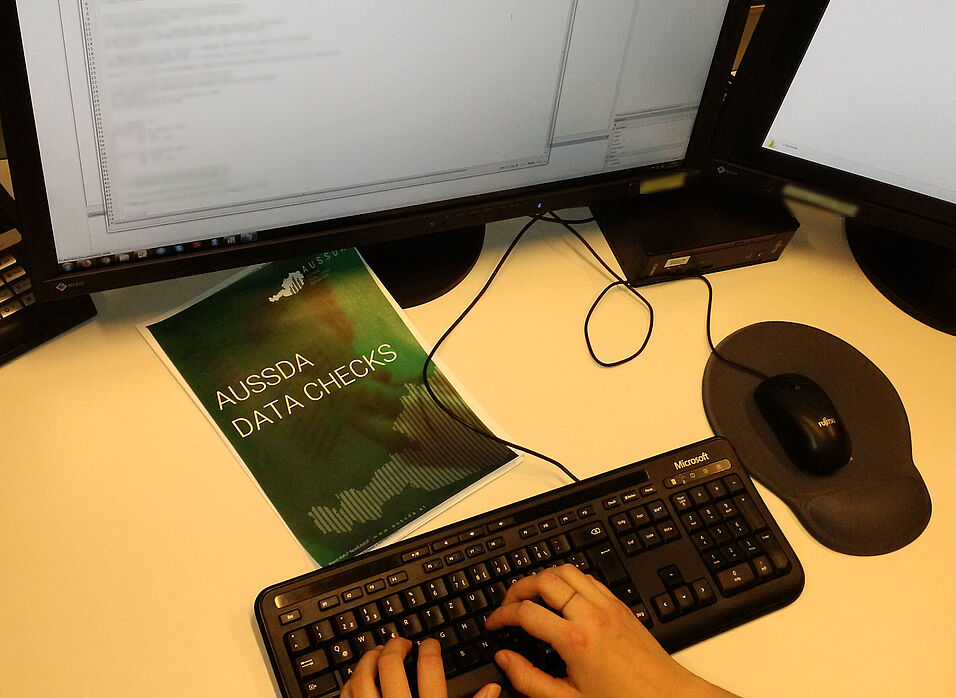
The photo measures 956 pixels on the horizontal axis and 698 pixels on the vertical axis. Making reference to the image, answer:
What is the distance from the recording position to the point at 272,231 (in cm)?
68

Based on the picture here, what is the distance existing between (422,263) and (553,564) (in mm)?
318

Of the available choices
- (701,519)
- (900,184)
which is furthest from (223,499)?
(900,184)

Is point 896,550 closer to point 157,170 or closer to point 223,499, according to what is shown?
point 223,499

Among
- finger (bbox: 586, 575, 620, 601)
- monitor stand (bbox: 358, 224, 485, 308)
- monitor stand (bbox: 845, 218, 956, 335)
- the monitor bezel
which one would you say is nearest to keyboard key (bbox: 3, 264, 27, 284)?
monitor stand (bbox: 358, 224, 485, 308)

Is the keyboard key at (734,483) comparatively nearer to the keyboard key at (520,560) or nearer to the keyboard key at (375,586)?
the keyboard key at (520,560)

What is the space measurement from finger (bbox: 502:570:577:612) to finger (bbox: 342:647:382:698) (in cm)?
10

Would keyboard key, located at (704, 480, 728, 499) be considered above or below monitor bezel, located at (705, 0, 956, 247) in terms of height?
below

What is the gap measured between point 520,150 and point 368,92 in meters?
0.15

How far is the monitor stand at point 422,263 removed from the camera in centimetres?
80

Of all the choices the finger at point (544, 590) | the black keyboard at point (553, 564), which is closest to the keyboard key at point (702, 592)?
the black keyboard at point (553, 564)

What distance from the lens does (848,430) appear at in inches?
30.2

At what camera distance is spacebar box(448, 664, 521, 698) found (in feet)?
1.90

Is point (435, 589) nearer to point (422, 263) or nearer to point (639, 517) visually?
point (639, 517)

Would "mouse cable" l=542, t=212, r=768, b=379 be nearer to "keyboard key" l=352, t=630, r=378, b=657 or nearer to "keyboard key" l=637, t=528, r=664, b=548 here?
"keyboard key" l=637, t=528, r=664, b=548
